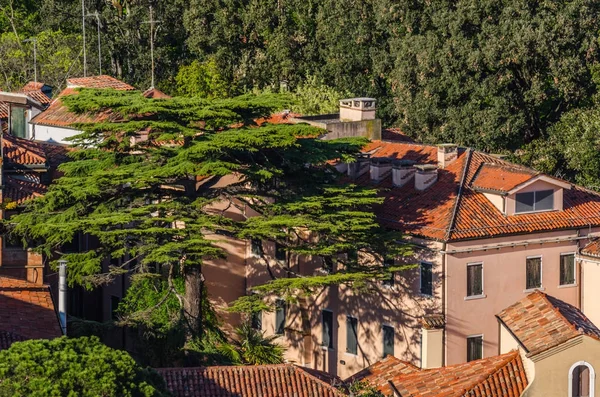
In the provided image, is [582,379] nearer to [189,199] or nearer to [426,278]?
[426,278]

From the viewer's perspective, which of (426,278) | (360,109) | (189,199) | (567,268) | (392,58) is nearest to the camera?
(189,199)

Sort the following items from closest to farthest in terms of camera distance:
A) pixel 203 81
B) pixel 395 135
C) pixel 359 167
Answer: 1. pixel 359 167
2. pixel 395 135
3. pixel 203 81

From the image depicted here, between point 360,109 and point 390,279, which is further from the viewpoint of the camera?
point 360,109

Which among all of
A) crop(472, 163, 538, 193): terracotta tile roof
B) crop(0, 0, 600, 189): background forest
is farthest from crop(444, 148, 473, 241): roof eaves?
crop(0, 0, 600, 189): background forest

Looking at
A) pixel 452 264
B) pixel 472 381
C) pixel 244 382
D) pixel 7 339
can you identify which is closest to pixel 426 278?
pixel 452 264

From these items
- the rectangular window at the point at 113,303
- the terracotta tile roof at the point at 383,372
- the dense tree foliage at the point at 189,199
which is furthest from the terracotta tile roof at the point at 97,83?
the terracotta tile roof at the point at 383,372
